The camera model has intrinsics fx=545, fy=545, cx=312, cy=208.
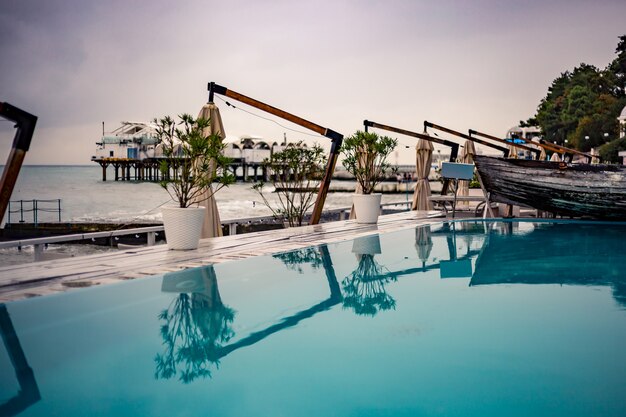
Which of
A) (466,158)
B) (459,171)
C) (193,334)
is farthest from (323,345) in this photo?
(466,158)

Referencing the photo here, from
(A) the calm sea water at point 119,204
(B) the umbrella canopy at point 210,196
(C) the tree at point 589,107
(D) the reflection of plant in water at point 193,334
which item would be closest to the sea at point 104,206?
(A) the calm sea water at point 119,204

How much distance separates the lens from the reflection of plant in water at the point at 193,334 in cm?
208

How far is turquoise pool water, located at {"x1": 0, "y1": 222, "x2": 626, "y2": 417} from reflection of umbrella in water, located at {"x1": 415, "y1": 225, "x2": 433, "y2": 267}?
739 millimetres

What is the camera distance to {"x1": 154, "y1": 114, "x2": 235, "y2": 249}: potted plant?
473 centimetres

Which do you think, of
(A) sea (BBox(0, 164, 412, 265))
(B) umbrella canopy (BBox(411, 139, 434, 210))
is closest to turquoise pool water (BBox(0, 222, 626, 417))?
(B) umbrella canopy (BBox(411, 139, 434, 210))

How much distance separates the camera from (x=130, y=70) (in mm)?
43281

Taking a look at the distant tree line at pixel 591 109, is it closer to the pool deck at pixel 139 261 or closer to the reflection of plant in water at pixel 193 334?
the pool deck at pixel 139 261

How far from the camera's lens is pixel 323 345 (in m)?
2.34

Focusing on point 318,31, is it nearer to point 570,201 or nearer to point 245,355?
point 570,201

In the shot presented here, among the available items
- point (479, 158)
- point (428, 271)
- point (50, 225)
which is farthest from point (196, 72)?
A: point (428, 271)

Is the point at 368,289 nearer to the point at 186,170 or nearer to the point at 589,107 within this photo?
the point at 186,170

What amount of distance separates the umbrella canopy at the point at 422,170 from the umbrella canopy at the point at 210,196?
4761 millimetres

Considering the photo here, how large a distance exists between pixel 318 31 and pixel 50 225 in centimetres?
1353

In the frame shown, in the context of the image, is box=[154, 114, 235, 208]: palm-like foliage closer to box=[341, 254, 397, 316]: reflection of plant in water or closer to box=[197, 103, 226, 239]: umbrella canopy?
box=[197, 103, 226, 239]: umbrella canopy
